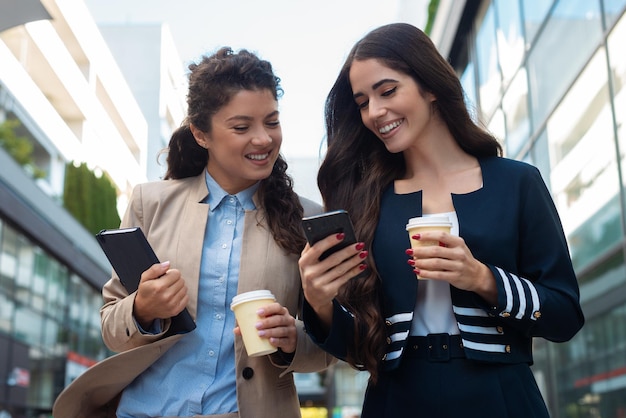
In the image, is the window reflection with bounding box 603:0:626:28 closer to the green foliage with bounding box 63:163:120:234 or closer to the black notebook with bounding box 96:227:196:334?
the black notebook with bounding box 96:227:196:334

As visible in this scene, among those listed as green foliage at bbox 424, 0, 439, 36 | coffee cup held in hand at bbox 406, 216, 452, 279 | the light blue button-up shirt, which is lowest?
the light blue button-up shirt

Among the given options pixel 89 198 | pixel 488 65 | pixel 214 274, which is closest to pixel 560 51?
pixel 488 65

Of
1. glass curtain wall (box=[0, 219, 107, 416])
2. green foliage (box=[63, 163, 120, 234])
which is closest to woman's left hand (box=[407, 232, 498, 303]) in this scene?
glass curtain wall (box=[0, 219, 107, 416])

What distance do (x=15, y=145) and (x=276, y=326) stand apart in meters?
18.9

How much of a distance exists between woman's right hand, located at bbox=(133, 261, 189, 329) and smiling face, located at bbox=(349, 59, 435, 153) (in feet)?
2.71

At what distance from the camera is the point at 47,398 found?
934 inches

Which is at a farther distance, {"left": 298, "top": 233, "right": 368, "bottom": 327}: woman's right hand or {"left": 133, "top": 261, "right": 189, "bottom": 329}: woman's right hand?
{"left": 133, "top": 261, "right": 189, "bottom": 329}: woman's right hand

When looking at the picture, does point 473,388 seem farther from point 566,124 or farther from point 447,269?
point 566,124

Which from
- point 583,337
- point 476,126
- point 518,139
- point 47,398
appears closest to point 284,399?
point 476,126

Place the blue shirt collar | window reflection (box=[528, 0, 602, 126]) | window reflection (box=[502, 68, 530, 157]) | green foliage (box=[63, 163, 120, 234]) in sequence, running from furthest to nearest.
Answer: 1. green foliage (box=[63, 163, 120, 234])
2. window reflection (box=[502, 68, 530, 157])
3. window reflection (box=[528, 0, 602, 126])
4. the blue shirt collar

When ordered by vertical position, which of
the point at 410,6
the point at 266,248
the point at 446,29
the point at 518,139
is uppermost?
the point at 410,6

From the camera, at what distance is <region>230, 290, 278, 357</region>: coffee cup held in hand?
8.48 ft

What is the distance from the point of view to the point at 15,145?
20.1 metres

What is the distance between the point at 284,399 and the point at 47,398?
22.6 meters
